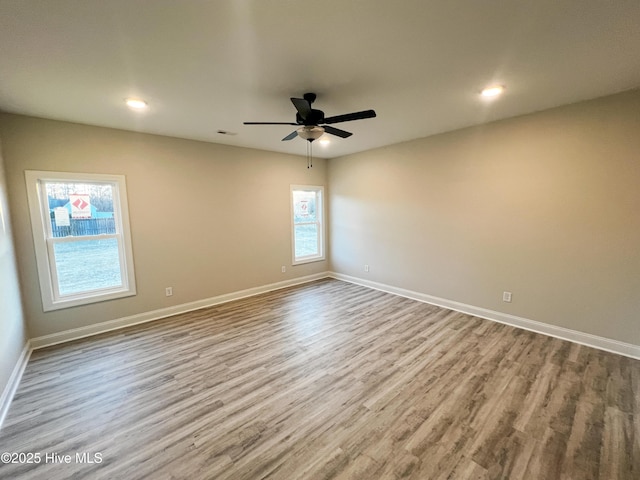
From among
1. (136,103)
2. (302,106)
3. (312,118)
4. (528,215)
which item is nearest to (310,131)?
(312,118)

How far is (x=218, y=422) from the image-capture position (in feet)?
6.49

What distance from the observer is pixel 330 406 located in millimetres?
2125

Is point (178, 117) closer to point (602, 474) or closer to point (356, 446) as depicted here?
point (356, 446)

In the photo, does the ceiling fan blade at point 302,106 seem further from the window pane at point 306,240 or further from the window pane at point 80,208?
the window pane at point 306,240

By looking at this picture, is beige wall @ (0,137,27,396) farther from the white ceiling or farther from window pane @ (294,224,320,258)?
window pane @ (294,224,320,258)

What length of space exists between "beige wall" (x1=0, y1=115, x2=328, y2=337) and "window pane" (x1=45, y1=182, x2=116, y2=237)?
22 centimetres

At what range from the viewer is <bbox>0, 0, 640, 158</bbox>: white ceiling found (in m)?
1.51

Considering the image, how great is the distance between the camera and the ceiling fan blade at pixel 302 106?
222 cm

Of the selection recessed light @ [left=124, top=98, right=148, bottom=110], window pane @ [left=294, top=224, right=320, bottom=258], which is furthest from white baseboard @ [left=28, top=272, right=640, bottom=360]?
recessed light @ [left=124, top=98, right=148, bottom=110]

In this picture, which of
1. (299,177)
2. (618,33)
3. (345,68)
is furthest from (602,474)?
(299,177)

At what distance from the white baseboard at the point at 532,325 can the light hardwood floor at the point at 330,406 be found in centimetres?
12

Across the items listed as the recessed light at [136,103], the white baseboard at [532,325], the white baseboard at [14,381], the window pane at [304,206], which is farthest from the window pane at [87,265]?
the white baseboard at [532,325]

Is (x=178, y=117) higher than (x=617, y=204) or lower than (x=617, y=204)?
higher

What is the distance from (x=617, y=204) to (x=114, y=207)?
5.77 metres
